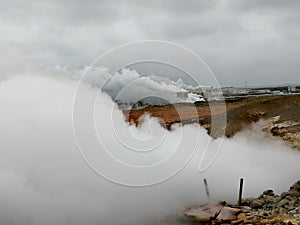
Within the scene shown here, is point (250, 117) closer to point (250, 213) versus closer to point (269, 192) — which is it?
point (269, 192)

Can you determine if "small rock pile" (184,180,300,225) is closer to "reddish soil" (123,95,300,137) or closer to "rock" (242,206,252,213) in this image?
"rock" (242,206,252,213)

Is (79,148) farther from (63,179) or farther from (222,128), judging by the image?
(222,128)

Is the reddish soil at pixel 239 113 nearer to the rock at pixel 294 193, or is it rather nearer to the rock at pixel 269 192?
the rock at pixel 269 192

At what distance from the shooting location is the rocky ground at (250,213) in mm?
12508

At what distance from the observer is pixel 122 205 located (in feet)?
43.1

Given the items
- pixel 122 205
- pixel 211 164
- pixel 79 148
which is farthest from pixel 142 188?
pixel 211 164

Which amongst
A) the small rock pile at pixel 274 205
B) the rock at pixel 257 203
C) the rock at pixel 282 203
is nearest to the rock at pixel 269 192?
the small rock pile at pixel 274 205

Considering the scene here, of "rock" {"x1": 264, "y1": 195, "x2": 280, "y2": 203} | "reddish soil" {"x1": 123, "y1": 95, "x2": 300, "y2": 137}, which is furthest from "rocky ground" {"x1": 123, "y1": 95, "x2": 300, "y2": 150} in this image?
"rock" {"x1": 264, "y1": 195, "x2": 280, "y2": 203}

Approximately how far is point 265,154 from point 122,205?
8766mm

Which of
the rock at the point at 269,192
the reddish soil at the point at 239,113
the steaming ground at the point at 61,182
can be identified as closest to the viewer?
the steaming ground at the point at 61,182

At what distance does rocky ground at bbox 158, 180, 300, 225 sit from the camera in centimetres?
1251

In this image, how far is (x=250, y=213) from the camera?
13336 mm

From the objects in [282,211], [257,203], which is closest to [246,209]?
[257,203]

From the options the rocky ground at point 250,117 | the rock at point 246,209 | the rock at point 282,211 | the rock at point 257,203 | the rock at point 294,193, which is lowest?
the rock at point 282,211
